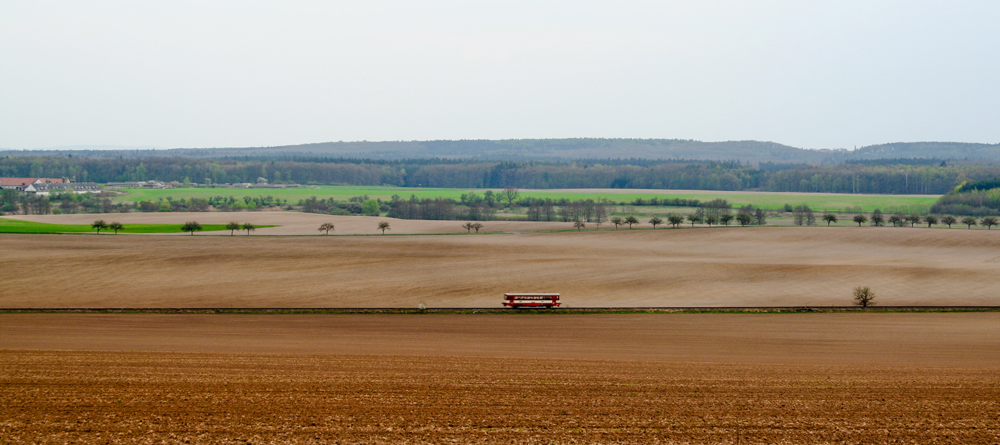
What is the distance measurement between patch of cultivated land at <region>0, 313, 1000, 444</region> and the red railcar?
345cm

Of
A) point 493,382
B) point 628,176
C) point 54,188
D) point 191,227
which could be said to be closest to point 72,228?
point 191,227

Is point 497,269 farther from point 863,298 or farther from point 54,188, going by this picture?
point 54,188

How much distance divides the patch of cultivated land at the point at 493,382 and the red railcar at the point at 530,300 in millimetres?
3453

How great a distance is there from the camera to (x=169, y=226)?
226 feet

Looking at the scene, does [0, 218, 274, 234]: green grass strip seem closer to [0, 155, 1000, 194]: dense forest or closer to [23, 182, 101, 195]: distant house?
[23, 182, 101, 195]: distant house

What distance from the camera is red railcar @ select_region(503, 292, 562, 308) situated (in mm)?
28984

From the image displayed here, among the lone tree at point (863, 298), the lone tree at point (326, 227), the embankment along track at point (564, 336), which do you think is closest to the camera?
the embankment along track at point (564, 336)

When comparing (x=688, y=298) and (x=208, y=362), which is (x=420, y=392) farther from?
(x=688, y=298)

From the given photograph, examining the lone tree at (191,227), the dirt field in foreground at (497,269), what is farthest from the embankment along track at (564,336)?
the lone tree at (191,227)

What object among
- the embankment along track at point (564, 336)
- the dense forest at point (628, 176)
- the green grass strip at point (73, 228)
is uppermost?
the dense forest at point (628, 176)

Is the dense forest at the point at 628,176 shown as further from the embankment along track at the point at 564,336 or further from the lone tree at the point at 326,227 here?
the embankment along track at the point at 564,336

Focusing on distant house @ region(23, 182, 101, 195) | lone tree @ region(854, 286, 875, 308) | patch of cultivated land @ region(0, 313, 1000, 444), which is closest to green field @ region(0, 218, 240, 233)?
patch of cultivated land @ region(0, 313, 1000, 444)

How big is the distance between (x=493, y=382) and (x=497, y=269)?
2663cm

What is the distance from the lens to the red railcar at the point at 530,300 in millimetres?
28984
